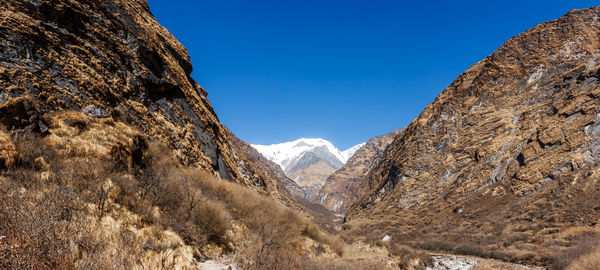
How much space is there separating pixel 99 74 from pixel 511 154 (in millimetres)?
72424

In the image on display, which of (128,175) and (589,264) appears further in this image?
(589,264)

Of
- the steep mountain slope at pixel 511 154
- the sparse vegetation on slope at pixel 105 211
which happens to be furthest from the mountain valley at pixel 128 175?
the steep mountain slope at pixel 511 154

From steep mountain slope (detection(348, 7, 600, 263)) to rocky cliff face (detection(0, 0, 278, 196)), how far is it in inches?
1299

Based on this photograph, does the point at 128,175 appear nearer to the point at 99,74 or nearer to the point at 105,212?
the point at 105,212

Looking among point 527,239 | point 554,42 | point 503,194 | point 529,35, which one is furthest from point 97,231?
point 529,35

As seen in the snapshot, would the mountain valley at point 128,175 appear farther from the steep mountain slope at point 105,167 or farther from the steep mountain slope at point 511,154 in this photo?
the steep mountain slope at point 511,154

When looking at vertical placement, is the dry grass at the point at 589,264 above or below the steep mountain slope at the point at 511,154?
below

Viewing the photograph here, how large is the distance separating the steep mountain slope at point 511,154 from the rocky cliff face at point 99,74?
32997mm

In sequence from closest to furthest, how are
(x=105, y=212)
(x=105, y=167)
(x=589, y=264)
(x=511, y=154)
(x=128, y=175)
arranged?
(x=105, y=212) < (x=105, y=167) < (x=128, y=175) < (x=589, y=264) < (x=511, y=154)

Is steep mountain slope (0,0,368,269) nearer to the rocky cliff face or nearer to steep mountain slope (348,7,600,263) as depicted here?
the rocky cliff face

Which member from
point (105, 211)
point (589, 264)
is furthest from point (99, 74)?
point (589, 264)

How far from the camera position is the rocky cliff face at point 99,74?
7.74m

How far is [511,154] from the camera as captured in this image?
2355 inches

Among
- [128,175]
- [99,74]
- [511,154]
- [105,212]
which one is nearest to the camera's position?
[105,212]
